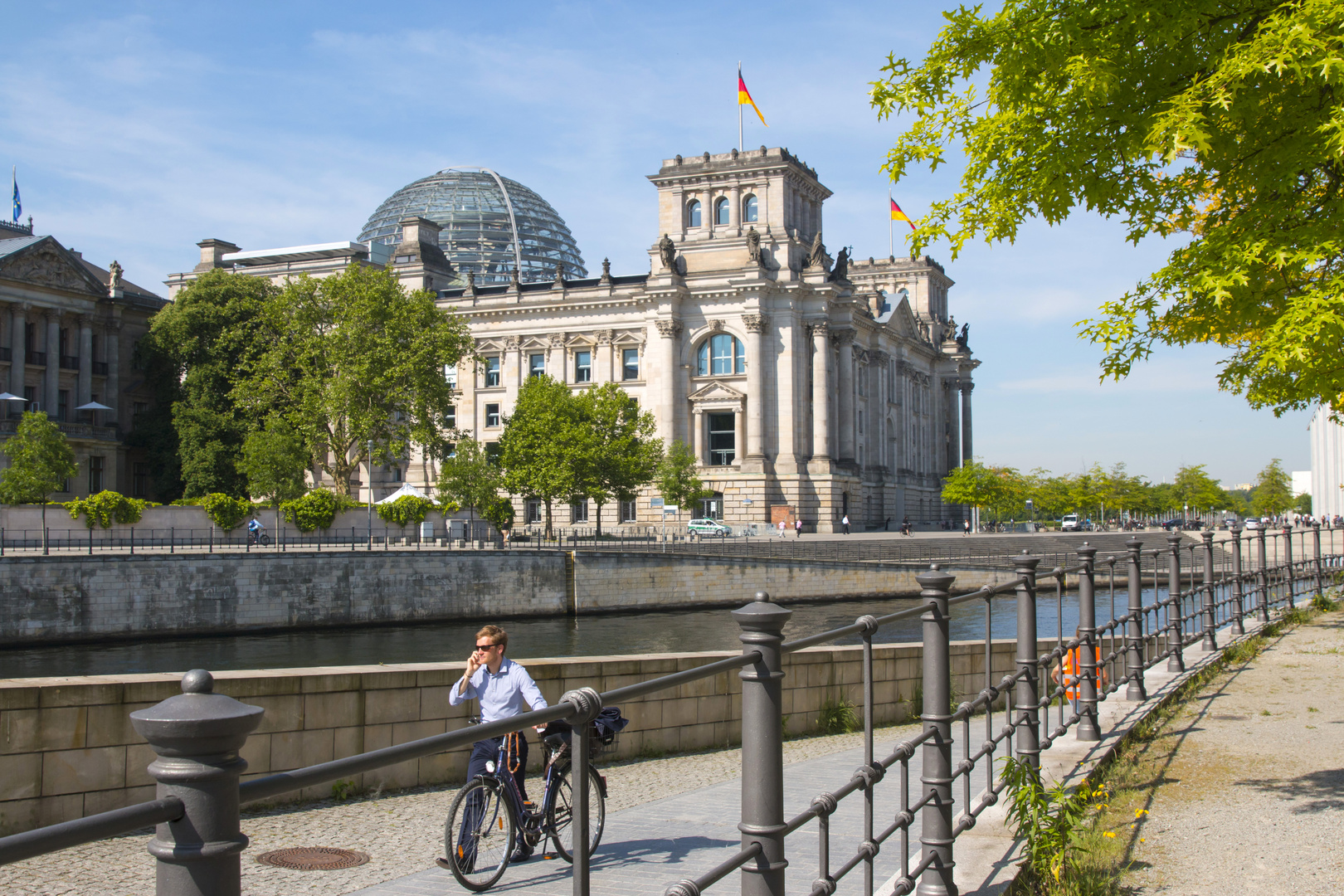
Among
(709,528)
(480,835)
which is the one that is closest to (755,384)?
(709,528)

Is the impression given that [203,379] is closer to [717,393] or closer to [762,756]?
[717,393]

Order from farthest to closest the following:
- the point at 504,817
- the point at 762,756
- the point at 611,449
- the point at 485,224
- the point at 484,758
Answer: the point at 485,224 → the point at 611,449 → the point at 484,758 → the point at 504,817 → the point at 762,756

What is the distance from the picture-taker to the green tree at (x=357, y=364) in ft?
209

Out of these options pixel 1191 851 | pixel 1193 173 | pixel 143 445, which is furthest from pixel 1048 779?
pixel 143 445

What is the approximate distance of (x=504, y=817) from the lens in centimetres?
768

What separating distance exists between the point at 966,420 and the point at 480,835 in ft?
410

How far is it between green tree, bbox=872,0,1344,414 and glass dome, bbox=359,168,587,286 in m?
112

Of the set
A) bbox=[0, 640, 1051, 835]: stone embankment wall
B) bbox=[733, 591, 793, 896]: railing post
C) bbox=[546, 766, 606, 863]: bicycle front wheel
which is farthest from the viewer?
bbox=[0, 640, 1051, 835]: stone embankment wall

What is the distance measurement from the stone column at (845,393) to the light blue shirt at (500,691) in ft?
263

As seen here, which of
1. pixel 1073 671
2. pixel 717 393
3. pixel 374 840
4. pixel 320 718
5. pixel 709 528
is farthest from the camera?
pixel 717 393

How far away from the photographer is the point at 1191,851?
294 inches

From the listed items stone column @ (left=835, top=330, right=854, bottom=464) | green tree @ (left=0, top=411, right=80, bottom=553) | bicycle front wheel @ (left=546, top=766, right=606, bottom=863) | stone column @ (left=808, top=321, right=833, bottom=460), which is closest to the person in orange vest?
bicycle front wheel @ (left=546, top=766, right=606, bottom=863)

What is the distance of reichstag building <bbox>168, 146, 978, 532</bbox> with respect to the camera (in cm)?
8312

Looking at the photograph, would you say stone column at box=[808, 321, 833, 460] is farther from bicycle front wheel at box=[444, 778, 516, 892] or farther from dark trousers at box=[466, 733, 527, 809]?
bicycle front wheel at box=[444, 778, 516, 892]
